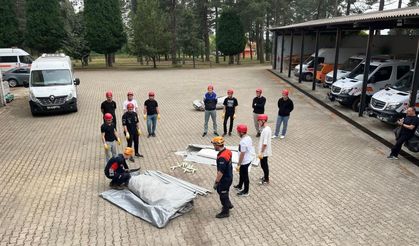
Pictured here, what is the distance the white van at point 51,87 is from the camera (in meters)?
15.5

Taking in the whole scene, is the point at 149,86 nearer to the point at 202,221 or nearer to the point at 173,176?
the point at 173,176

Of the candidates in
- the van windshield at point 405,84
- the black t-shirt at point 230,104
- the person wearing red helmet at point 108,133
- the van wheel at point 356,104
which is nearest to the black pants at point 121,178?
the person wearing red helmet at point 108,133

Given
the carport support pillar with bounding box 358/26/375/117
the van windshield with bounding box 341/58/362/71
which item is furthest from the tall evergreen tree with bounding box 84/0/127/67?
the carport support pillar with bounding box 358/26/375/117

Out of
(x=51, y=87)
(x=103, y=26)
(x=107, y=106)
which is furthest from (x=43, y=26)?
(x=107, y=106)

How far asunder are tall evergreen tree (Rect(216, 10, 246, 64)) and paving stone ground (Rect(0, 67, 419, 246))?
3010cm

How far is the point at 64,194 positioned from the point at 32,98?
917 centimetres

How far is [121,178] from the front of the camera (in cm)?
795

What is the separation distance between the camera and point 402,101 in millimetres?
12383

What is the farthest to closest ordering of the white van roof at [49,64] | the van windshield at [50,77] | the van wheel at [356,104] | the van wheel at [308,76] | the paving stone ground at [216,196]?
1. the van wheel at [308,76]
2. the white van roof at [49,64]
3. the van windshield at [50,77]
4. the van wheel at [356,104]
5. the paving stone ground at [216,196]

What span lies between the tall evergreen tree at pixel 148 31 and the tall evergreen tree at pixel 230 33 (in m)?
8.37

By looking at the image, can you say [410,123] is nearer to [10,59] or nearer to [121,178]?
[121,178]

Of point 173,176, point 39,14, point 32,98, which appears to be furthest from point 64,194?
point 39,14

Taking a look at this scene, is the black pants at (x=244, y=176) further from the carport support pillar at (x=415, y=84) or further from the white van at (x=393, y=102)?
the white van at (x=393, y=102)

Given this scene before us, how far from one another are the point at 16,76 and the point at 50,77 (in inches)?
394
